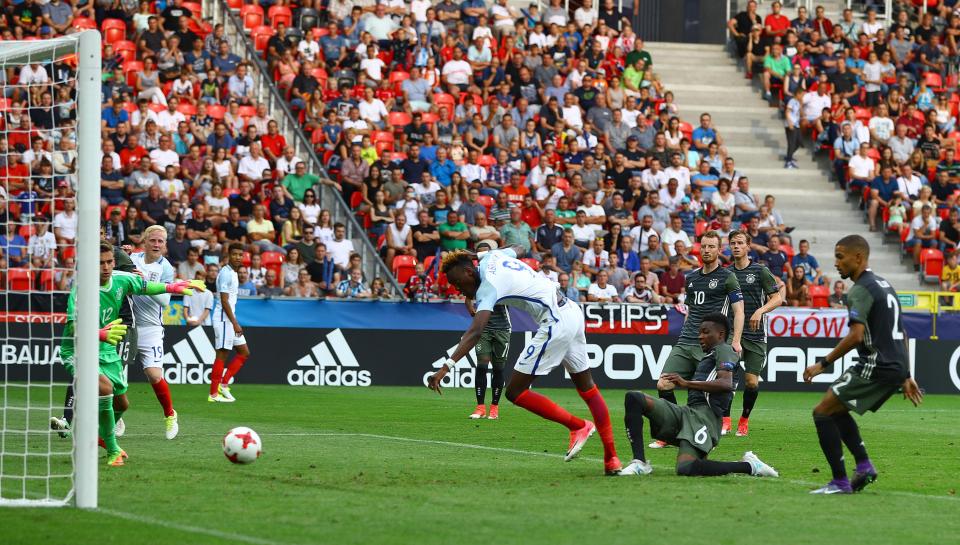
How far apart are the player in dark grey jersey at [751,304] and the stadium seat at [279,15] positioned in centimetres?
1761

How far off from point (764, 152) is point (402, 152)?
33.8 feet

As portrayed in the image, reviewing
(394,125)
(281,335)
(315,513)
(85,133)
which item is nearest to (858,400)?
(315,513)

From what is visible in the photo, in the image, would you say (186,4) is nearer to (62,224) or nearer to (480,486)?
(62,224)

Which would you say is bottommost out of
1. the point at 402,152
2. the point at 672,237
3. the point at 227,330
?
the point at 227,330

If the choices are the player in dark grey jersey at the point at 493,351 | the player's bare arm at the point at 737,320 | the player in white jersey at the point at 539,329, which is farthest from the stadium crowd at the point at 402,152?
the player in white jersey at the point at 539,329

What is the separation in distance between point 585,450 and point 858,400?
168 inches

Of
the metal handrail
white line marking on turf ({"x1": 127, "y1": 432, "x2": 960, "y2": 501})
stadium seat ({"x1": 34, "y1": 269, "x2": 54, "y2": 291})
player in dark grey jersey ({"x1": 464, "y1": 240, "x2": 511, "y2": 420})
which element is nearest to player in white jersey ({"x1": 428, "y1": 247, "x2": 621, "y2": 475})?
white line marking on turf ({"x1": 127, "y1": 432, "x2": 960, "y2": 501})

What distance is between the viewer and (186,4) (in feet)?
99.6

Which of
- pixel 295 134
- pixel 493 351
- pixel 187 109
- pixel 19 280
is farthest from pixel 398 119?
pixel 493 351

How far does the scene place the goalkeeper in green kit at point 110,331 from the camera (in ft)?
Result: 38.2

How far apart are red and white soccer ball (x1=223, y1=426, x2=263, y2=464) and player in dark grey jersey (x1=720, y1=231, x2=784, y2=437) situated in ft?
21.3

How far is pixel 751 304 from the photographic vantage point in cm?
1667

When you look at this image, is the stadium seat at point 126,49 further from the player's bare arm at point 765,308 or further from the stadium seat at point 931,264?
the stadium seat at point 931,264

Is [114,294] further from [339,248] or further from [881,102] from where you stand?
[881,102]
